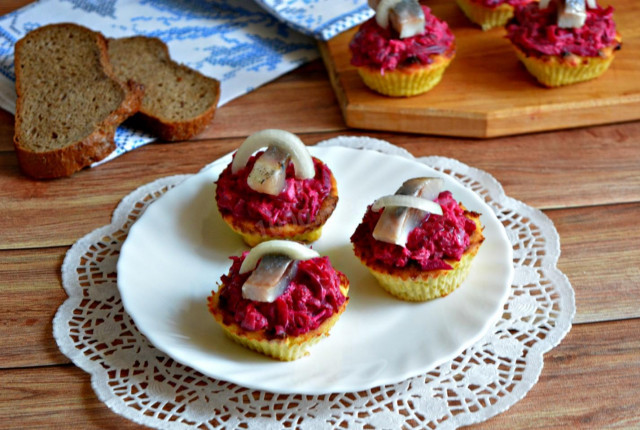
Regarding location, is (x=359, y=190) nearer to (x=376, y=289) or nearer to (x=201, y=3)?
(x=376, y=289)

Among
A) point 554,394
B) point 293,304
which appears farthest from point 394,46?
point 554,394

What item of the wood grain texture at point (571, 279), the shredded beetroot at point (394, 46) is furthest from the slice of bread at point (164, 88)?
the wood grain texture at point (571, 279)

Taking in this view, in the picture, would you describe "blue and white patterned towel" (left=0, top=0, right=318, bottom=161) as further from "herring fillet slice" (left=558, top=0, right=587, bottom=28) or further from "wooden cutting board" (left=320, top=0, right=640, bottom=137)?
"herring fillet slice" (left=558, top=0, right=587, bottom=28)

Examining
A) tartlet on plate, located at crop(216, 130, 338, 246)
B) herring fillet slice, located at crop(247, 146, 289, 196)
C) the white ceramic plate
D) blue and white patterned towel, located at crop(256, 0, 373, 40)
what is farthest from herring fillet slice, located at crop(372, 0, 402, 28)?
herring fillet slice, located at crop(247, 146, 289, 196)

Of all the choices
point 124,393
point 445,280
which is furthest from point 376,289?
point 124,393

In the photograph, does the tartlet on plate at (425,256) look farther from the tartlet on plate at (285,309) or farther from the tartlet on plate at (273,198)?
the tartlet on plate at (273,198)

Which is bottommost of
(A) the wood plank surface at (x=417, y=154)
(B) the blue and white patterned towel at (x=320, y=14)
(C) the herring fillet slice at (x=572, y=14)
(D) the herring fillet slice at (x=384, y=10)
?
(A) the wood plank surface at (x=417, y=154)

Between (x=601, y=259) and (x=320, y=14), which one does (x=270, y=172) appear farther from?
(x=320, y=14)
